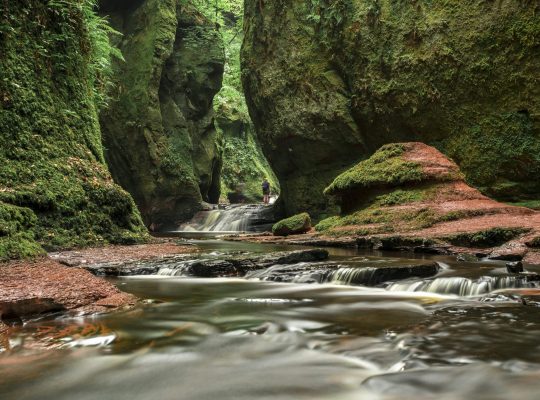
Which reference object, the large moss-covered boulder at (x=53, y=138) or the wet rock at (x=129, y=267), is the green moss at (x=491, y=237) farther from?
the large moss-covered boulder at (x=53, y=138)

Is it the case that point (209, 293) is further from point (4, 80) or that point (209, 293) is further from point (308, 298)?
point (4, 80)

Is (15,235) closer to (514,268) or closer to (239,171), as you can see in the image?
(514,268)

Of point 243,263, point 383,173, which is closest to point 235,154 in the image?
point 383,173

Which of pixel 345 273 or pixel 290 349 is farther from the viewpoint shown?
pixel 345 273

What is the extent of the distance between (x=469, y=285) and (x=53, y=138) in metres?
7.21

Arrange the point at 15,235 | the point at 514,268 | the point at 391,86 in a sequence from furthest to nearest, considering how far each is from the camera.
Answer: the point at 391,86
the point at 15,235
the point at 514,268

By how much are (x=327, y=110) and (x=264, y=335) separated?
13.9 meters

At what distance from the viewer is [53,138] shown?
7973 millimetres

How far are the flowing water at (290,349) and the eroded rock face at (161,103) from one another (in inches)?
703

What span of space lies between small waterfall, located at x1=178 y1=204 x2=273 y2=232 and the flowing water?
15.5m

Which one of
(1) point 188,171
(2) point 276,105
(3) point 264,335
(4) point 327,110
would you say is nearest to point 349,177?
(4) point 327,110

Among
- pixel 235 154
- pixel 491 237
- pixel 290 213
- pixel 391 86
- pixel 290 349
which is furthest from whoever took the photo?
pixel 235 154

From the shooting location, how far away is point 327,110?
1614cm

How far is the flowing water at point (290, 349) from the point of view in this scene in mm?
2074
